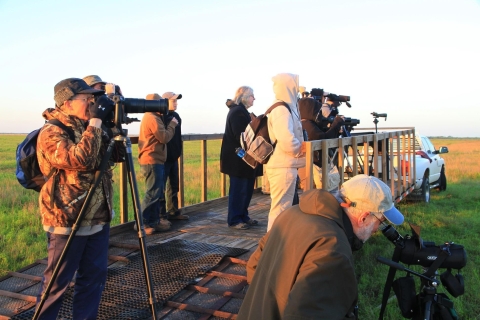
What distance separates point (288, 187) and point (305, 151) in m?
0.39

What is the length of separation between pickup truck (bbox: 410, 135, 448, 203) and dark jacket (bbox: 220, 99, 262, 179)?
5.34m

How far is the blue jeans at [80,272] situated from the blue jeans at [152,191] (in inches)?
82.9

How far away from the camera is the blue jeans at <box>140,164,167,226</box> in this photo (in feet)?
17.6

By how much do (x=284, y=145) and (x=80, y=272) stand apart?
7.30 ft

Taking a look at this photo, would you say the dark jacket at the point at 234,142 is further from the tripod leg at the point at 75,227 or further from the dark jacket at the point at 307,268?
the dark jacket at the point at 307,268

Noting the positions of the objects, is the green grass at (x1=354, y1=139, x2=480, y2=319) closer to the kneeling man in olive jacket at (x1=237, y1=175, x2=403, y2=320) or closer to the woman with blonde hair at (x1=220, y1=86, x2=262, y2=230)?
the woman with blonde hair at (x1=220, y1=86, x2=262, y2=230)

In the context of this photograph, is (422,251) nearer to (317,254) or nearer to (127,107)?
(317,254)

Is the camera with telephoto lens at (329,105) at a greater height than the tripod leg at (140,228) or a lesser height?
greater

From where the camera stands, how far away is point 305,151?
4.57 metres

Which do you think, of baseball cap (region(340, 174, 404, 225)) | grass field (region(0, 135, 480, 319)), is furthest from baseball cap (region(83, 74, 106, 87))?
baseball cap (region(340, 174, 404, 225))

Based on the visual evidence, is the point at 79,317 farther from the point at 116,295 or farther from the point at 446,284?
the point at 446,284

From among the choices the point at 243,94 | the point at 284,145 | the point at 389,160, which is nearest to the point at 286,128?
the point at 284,145

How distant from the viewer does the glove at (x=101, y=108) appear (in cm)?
299

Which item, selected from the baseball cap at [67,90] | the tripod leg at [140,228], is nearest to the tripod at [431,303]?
the tripod leg at [140,228]
